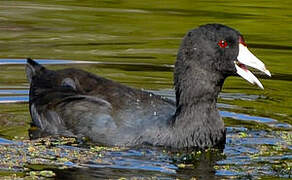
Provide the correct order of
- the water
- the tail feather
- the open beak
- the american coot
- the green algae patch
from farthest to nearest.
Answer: the tail feather → the american coot → the open beak → the water → the green algae patch

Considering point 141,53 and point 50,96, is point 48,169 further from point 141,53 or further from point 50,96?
point 141,53

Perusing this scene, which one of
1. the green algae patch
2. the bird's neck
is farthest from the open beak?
the green algae patch

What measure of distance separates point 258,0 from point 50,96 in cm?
673

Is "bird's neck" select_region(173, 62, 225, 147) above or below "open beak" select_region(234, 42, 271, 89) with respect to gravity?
below

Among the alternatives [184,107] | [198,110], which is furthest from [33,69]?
[198,110]

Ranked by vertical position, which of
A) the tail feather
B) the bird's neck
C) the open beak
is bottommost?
the bird's neck

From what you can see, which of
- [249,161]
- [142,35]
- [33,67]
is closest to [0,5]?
[142,35]

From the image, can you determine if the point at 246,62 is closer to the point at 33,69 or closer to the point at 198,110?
the point at 198,110

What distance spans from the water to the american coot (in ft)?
0.65

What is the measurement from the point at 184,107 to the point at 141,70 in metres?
2.62

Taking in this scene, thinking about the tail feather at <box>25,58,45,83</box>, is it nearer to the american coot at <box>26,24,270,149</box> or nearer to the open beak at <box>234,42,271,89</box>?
the american coot at <box>26,24,270,149</box>

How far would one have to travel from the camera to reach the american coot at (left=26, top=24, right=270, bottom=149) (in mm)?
7430

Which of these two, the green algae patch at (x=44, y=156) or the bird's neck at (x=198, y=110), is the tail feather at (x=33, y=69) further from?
the bird's neck at (x=198, y=110)

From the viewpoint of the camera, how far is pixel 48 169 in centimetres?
662
